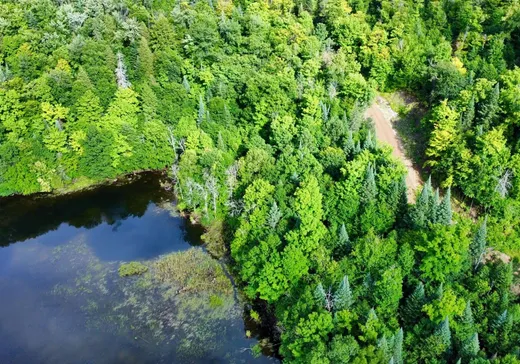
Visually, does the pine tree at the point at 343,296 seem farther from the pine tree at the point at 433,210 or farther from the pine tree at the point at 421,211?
the pine tree at the point at 433,210

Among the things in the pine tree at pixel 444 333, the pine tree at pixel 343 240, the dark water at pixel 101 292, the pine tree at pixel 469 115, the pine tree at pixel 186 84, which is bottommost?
the dark water at pixel 101 292

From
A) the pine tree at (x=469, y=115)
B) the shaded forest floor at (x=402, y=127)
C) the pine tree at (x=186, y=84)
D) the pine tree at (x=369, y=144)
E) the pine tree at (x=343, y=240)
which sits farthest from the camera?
the pine tree at (x=186, y=84)

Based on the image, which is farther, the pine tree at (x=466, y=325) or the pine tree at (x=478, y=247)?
the pine tree at (x=478, y=247)

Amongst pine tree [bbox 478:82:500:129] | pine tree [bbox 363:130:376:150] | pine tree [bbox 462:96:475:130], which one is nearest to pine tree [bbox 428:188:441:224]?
pine tree [bbox 363:130:376:150]

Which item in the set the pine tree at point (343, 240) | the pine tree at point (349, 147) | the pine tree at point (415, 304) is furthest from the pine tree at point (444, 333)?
the pine tree at point (349, 147)

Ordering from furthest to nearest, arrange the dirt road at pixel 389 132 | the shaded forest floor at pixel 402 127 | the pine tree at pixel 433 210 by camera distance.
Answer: the shaded forest floor at pixel 402 127 < the dirt road at pixel 389 132 < the pine tree at pixel 433 210

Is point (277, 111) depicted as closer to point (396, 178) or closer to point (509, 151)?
point (396, 178)
